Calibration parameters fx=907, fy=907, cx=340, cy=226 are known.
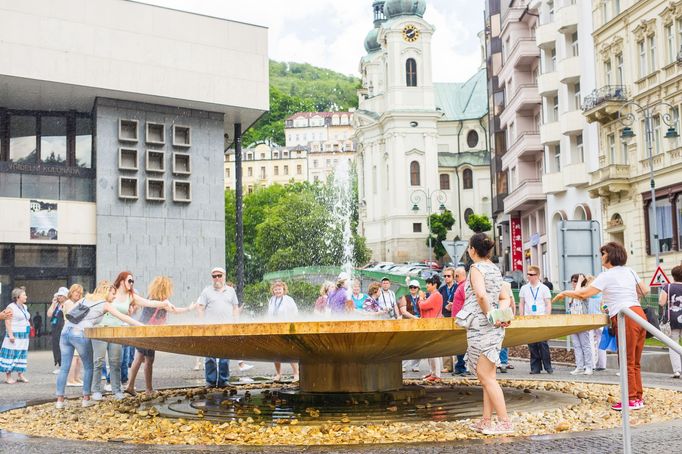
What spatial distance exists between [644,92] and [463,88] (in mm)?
86942

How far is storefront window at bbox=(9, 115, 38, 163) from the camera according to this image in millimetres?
35406

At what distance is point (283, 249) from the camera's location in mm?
82688

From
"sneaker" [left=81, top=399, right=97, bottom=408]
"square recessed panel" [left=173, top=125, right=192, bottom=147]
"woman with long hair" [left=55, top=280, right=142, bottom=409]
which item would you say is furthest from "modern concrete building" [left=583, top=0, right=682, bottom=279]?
"sneaker" [left=81, top=399, right=97, bottom=408]

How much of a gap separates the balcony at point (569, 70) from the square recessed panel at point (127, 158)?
22917 mm

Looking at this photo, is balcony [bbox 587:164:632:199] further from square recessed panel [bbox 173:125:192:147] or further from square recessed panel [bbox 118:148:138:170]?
square recessed panel [bbox 118:148:138:170]

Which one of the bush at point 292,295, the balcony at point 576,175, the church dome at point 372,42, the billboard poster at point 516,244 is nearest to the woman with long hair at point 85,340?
the balcony at point 576,175

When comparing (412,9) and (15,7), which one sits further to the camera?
(412,9)

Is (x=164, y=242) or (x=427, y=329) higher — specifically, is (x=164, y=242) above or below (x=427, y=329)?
above

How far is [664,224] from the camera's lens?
38.9m

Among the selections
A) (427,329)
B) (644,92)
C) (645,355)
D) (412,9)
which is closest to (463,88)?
(412,9)

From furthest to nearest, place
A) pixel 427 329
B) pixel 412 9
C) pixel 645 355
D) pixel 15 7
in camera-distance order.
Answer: pixel 412 9 < pixel 15 7 < pixel 645 355 < pixel 427 329

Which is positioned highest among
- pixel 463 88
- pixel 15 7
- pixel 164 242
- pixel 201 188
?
pixel 463 88

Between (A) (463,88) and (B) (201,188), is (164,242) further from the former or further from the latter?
(A) (463,88)

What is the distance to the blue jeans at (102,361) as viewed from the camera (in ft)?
41.0
